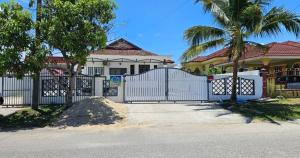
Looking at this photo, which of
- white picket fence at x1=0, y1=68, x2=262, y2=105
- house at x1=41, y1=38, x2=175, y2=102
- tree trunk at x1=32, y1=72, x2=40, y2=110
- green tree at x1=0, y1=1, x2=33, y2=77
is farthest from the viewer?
house at x1=41, y1=38, x2=175, y2=102

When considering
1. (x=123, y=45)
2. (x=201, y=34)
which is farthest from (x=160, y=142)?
(x=123, y=45)

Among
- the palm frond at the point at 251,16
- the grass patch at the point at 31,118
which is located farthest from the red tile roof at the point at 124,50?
the grass patch at the point at 31,118

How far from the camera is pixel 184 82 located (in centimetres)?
2353

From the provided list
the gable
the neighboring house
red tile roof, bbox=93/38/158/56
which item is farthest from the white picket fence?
the gable

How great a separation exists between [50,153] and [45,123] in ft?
23.8

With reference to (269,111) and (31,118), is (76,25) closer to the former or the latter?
(31,118)

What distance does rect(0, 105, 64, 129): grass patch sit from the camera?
17359mm

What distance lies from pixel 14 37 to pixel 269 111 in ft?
36.6

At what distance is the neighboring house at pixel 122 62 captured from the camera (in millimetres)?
35756

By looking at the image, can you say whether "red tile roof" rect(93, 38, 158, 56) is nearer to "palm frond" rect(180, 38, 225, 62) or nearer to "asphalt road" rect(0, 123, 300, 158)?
"palm frond" rect(180, 38, 225, 62)

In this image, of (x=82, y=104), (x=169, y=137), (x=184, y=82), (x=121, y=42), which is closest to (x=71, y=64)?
(x=82, y=104)

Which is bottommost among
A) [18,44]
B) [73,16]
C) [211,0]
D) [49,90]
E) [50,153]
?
[50,153]

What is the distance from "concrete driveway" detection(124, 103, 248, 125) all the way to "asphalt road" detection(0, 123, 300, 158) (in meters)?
1.21

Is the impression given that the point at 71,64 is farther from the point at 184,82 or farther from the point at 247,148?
the point at 247,148
